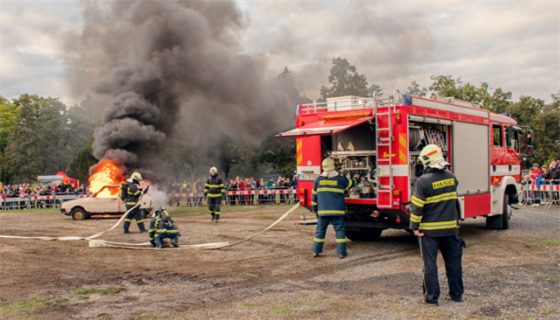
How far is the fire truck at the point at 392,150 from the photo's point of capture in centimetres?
768

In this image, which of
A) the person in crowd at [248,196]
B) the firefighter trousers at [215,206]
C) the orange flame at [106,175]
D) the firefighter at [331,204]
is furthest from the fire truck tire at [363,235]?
the person in crowd at [248,196]

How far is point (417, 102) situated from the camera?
7988mm

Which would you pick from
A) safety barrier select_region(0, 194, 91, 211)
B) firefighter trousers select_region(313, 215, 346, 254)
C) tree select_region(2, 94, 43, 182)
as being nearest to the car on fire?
safety barrier select_region(0, 194, 91, 211)

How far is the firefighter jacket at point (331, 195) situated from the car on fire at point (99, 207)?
9565 millimetres

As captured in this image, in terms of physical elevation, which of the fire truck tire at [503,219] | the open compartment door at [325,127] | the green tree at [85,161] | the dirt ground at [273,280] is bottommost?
the dirt ground at [273,280]

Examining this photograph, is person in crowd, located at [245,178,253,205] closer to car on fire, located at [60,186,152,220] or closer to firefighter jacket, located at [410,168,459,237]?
car on fire, located at [60,186,152,220]

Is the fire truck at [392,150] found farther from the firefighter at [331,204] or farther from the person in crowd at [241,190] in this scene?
the person in crowd at [241,190]

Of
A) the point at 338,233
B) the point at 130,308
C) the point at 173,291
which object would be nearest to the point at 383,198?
the point at 338,233

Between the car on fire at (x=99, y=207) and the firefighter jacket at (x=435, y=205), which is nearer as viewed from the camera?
the firefighter jacket at (x=435, y=205)

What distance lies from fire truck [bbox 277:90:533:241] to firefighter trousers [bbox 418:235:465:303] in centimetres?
256

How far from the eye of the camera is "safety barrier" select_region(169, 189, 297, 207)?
2133cm

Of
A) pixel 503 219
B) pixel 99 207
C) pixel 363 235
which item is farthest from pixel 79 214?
pixel 503 219

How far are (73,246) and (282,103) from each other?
40.7 feet

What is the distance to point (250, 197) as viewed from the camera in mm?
22125
